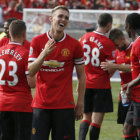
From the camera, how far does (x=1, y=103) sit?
6004 mm

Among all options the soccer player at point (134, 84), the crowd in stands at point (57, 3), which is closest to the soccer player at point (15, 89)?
the soccer player at point (134, 84)

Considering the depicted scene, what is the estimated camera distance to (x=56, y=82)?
550 centimetres

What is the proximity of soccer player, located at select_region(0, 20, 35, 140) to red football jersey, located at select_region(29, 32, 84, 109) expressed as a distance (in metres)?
0.35

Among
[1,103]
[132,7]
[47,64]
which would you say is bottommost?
[1,103]

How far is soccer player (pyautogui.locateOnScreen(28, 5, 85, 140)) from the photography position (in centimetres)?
548

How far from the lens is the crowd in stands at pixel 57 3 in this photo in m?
23.1

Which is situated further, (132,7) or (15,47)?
(132,7)

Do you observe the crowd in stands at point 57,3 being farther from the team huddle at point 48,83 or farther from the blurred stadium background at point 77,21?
the team huddle at point 48,83

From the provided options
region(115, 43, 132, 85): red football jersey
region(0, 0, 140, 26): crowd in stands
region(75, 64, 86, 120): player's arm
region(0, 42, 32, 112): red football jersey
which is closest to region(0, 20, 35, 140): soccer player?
region(0, 42, 32, 112): red football jersey

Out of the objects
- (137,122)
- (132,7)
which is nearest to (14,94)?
(137,122)

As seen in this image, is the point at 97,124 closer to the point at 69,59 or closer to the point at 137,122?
the point at 137,122

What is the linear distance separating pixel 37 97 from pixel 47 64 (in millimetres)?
425

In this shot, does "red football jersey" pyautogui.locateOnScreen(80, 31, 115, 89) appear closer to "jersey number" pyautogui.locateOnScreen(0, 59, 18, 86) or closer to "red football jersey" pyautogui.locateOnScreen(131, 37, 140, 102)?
"red football jersey" pyautogui.locateOnScreen(131, 37, 140, 102)

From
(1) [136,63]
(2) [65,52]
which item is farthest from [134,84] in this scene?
(2) [65,52]
